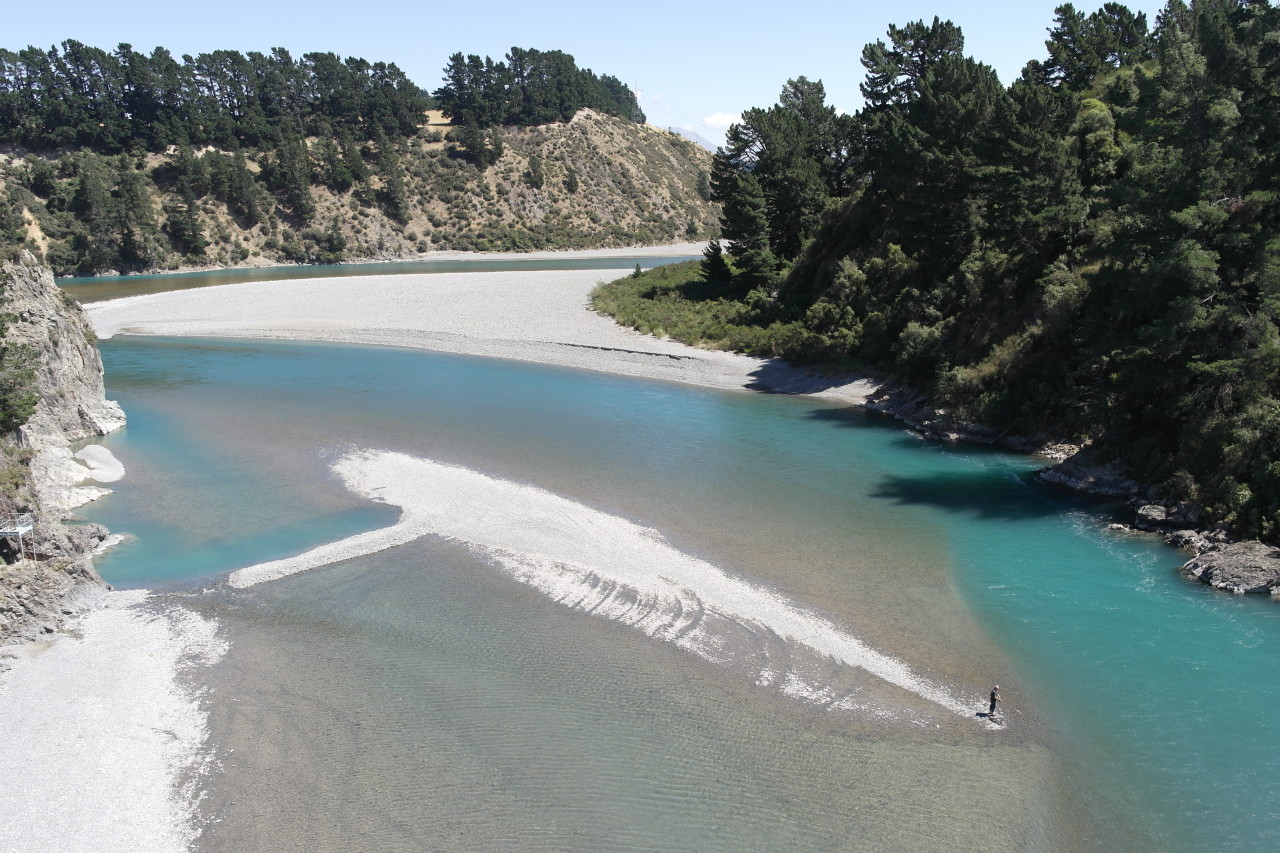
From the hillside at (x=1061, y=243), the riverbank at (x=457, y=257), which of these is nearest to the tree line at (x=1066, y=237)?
the hillside at (x=1061, y=243)

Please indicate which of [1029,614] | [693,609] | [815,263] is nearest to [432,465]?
[693,609]

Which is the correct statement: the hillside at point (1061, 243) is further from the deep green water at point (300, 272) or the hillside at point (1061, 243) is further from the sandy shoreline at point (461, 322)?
the deep green water at point (300, 272)

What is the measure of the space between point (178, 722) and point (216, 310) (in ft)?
219

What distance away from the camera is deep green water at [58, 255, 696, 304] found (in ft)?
303

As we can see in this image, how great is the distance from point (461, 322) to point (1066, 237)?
44.3 metres

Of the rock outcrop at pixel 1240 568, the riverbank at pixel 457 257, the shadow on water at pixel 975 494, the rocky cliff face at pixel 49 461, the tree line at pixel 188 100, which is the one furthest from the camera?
the tree line at pixel 188 100

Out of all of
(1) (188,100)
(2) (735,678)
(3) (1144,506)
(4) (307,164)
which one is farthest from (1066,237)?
(1) (188,100)

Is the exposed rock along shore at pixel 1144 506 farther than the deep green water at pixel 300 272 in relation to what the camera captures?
No

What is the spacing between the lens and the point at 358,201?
129875 mm

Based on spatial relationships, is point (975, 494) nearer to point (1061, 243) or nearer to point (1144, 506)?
point (1144, 506)

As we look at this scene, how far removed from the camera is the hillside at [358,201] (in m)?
107

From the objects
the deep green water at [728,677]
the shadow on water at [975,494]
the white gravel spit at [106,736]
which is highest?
the shadow on water at [975,494]

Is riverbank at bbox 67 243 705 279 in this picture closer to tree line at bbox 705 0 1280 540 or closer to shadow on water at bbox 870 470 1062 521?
tree line at bbox 705 0 1280 540

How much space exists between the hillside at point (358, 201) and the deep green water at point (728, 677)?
89.5 metres
